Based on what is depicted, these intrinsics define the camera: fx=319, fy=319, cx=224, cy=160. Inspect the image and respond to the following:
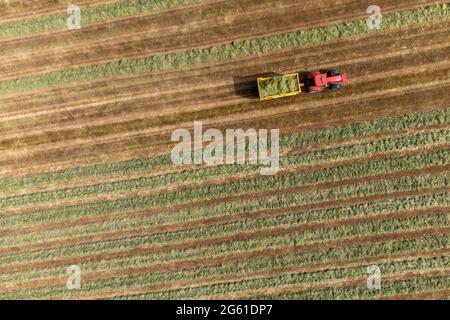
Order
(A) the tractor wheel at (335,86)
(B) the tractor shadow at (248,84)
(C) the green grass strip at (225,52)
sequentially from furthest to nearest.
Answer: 1. (B) the tractor shadow at (248,84)
2. (C) the green grass strip at (225,52)
3. (A) the tractor wheel at (335,86)

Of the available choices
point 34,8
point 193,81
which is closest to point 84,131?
point 193,81

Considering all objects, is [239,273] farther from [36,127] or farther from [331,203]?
[36,127]

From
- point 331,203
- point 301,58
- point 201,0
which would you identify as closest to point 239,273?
point 331,203

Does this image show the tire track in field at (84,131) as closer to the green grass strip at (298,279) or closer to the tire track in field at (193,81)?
the tire track in field at (193,81)

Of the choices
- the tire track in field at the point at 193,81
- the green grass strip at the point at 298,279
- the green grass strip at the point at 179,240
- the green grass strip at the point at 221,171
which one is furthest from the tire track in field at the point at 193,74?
the green grass strip at the point at 298,279

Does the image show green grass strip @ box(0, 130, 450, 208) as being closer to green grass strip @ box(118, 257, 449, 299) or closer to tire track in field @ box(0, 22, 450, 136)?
tire track in field @ box(0, 22, 450, 136)

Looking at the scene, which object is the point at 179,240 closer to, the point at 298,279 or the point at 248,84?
the point at 298,279
